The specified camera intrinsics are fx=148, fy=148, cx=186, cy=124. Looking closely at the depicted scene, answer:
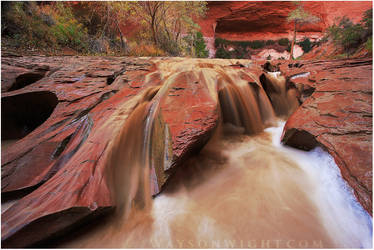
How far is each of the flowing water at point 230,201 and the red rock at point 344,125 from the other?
260 mm

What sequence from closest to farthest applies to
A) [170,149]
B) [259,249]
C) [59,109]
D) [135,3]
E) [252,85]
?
1. [259,249]
2. [170,149]
3. [59,109]
4. [252,85]
5. [135,3]

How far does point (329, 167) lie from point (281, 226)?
3.53 ft

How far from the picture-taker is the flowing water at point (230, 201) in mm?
1167

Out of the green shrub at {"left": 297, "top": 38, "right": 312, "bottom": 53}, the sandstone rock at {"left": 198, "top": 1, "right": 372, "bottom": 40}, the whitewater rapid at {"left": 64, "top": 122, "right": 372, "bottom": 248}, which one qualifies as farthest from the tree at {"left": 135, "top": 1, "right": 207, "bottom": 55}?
the green shrub at {"left": 297, "top": 38, "right": 312, "bottom": 53}

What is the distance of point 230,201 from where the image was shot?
4.84ft

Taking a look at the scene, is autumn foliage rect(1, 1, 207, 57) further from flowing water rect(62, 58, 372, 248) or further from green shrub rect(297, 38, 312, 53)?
green shrub rect(297, 38, 312, 53)

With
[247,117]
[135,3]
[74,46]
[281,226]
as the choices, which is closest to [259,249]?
[281,226]

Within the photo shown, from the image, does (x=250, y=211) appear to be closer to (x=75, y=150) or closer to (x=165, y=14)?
(x=75, y=150)

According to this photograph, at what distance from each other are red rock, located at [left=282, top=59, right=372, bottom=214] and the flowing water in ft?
0.85

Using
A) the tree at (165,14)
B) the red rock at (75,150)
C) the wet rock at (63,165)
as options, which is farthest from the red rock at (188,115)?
the tree at (165,14)

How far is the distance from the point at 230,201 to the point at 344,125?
64.8 inches

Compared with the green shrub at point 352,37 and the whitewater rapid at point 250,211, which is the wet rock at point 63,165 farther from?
the green shrub at point 352,37

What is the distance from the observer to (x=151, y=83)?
3064 millimetres

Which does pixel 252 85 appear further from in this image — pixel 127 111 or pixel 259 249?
pixel 259 249
